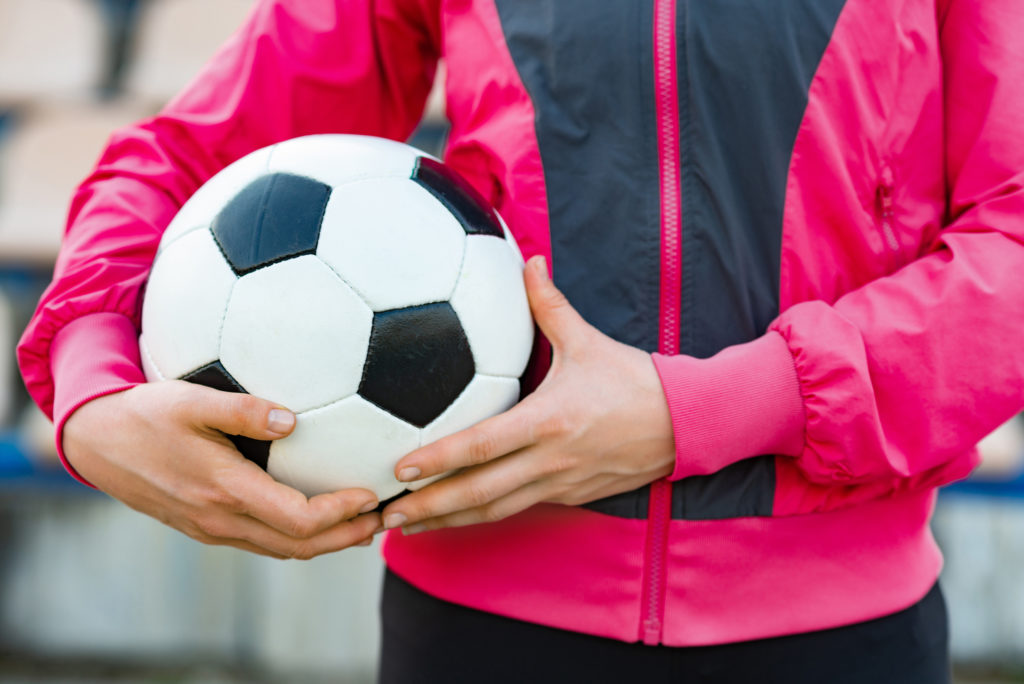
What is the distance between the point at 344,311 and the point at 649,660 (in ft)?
1.43

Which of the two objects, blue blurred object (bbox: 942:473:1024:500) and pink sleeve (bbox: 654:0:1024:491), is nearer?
pink sleeve (bbox: 654:0:1024:491)

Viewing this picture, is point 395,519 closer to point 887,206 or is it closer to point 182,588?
point 887,206

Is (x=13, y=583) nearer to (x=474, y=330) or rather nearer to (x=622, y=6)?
(x=474, y=330)

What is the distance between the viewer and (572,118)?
850mm

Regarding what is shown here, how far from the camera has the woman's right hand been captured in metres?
0.72

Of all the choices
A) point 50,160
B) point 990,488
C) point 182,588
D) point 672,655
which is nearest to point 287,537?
point 672,655

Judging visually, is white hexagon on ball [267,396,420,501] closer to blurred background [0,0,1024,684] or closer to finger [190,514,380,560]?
finger [190,514,380,560]

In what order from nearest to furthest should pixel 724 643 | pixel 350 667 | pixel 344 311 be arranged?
pixel 344 311
pixel 724 643
pixel 350 667

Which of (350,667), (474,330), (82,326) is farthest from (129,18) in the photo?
(474,330)

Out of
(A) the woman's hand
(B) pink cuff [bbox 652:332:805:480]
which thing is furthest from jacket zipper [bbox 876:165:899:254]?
(A) the woman's hand

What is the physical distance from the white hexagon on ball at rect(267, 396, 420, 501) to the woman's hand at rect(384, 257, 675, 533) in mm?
21

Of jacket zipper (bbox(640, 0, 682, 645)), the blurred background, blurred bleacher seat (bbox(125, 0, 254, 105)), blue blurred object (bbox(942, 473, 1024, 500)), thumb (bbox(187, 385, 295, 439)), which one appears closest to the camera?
thumb (bbox(187, 385, 295, 439))

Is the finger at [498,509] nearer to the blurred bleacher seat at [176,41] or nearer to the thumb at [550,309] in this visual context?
the thumb at [550,309]

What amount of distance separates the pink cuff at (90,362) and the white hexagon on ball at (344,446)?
170mm
